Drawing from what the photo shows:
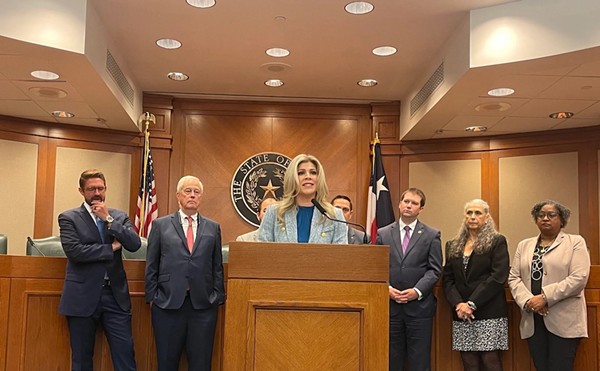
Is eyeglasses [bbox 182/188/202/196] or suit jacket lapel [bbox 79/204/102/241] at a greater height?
eyeglasses [bbox 182/188/202/196]

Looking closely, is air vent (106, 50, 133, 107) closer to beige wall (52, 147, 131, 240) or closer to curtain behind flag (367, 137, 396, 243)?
beige wall (52, 147, 131, 240)

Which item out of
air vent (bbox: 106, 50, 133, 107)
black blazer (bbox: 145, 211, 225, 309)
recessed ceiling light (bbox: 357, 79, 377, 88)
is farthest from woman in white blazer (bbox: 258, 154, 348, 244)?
recessed ceiling light (bbox: 357, 79, 377, 88)

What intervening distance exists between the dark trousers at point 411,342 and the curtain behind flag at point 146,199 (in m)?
3.71

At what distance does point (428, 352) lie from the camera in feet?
13.8

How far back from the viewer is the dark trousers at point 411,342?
13.7 ft

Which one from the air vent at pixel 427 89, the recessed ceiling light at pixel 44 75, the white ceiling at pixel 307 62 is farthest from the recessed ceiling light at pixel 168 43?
the air vent at pixel 427 89

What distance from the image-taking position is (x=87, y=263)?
4016 millimetres

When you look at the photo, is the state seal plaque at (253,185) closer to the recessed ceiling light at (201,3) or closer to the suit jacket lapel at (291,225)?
the recessed ceiling light at (201,3)

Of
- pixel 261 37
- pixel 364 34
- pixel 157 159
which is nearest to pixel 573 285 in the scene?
pixel 364 34

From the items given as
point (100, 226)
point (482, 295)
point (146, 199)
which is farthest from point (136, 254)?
point (146, 199)

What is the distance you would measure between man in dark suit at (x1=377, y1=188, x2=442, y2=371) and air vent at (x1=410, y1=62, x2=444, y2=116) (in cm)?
226

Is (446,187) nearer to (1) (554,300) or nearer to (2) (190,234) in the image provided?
(1) (554,300)

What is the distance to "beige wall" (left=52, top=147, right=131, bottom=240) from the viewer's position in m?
7.53

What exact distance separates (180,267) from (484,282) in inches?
72.6
